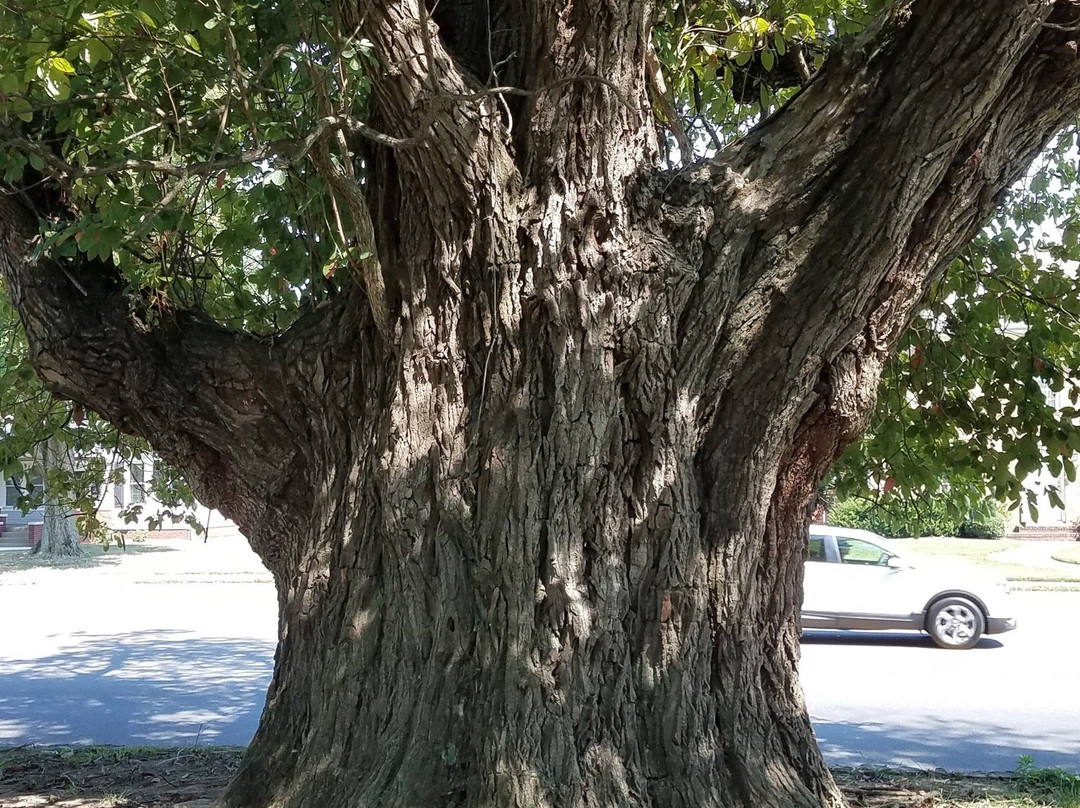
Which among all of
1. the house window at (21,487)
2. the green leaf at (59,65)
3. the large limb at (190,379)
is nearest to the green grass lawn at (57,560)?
the house window at (21,487)

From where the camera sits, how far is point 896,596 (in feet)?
43.6

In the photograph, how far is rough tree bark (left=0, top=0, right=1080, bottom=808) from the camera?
11.9 feet

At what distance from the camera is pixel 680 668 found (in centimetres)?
372

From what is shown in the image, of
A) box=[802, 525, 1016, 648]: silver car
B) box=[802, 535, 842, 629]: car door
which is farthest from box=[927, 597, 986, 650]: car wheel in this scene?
box=[802, 535, 842, 629]: car door

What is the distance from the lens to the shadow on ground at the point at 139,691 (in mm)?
8680

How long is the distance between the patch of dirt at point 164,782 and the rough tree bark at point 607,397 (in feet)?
6.58

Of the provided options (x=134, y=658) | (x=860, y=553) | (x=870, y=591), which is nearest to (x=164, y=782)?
(x=134, y=658)

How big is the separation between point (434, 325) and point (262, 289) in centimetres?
283

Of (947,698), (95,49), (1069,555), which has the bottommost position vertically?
(947,698)

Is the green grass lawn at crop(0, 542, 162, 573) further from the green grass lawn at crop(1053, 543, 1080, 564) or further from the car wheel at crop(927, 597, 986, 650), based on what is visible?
the green grass lawn at crop(1053, 543, 1080, 564)

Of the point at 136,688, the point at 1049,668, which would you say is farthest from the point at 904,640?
the point at 136,688

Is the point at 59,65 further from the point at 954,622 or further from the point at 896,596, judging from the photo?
the point at 954,622

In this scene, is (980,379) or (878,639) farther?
(878,639)

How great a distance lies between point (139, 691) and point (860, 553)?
9.13 m
